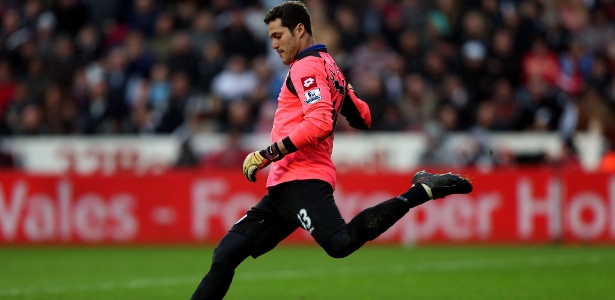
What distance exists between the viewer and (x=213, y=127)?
19.0 m

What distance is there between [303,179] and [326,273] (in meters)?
5.68

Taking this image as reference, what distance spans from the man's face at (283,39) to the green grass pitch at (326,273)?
3.67 meters

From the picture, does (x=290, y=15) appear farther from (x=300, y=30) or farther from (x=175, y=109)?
(x=175, y=109)

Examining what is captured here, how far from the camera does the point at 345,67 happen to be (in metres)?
19.1

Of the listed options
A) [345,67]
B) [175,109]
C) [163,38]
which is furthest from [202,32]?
[345,67]

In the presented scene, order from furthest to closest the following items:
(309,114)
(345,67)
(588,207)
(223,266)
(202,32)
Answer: (202,32) → (345,67) → (588,207) → (223,266) → (309,114)

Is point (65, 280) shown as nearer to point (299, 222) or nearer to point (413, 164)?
point (299, 222)

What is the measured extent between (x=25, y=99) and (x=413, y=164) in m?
7.05

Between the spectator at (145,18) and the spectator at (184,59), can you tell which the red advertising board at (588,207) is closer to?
the spectator at (184,59)

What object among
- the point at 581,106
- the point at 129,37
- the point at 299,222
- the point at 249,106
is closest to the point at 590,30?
the point at 581,106

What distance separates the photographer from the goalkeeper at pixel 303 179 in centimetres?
738

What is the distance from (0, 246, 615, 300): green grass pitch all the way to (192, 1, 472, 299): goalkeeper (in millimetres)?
2989

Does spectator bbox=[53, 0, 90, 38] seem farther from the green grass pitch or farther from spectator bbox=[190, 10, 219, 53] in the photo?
the green grass pitch

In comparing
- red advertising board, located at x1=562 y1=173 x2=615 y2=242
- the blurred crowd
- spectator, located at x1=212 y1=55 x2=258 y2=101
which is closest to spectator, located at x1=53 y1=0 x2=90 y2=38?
the blurred crowd
